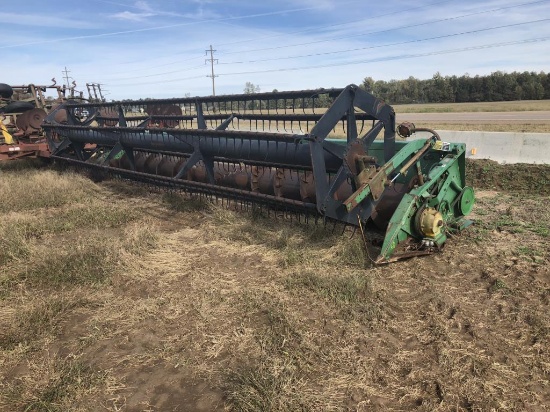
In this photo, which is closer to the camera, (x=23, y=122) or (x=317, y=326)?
(x=317, y=326)

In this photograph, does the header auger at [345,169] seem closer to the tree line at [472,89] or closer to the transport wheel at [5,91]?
the transport wheel at [5,91]

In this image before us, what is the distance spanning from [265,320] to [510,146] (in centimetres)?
869

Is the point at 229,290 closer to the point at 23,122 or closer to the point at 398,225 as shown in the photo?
the point at 398,225

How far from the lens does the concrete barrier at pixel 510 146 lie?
885 centimetres

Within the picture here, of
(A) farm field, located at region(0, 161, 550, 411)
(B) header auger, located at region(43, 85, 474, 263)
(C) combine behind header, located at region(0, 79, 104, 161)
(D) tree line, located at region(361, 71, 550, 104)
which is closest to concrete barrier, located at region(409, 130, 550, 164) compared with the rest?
(A) farm field, located at region(0, 161, 550, 411)

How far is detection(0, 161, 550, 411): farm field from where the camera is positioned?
98.4 inches

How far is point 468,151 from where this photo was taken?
990cm

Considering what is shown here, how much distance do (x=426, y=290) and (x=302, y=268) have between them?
127cm

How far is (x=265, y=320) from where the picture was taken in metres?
3.31

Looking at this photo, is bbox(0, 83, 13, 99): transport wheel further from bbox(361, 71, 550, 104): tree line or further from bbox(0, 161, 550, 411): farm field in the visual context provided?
bbox(361, 71, 550, 104): tree line

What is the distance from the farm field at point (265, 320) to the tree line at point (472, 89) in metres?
A: 43.3

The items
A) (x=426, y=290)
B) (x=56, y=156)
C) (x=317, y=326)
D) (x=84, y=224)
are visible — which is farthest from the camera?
(x=56, y=156)

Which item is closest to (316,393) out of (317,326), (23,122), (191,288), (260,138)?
(317,326)

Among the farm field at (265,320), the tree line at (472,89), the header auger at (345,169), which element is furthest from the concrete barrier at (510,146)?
the tree line at (472,89)
